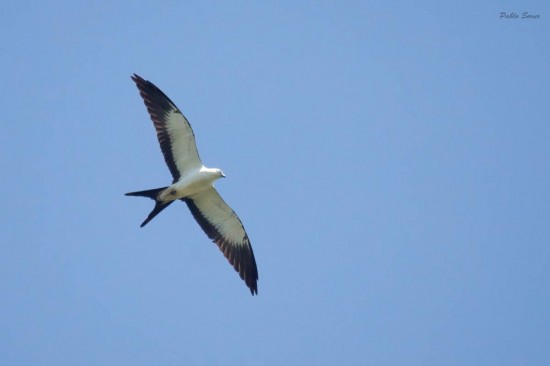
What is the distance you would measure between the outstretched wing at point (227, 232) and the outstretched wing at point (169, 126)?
881 millimetres

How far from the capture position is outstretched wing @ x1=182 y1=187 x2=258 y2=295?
53.0 ft

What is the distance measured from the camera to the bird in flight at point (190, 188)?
15.4 metres

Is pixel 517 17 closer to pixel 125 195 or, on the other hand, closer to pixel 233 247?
pixel 233 247

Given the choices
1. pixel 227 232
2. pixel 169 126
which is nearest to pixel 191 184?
pixel 169 126

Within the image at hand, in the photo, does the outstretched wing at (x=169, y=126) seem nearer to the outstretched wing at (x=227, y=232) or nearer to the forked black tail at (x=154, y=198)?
the forked black tail at (x=154, y=198)

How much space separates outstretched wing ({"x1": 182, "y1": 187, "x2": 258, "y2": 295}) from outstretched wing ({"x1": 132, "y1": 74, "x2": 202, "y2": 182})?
881 millimetres

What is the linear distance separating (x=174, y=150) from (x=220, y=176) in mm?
1089

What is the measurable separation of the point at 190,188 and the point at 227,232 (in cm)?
146

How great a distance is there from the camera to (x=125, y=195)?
581 inches

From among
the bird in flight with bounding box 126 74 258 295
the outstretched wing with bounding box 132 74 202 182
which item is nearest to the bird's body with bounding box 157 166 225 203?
the bird in flight with bounding box 126 74 258 295

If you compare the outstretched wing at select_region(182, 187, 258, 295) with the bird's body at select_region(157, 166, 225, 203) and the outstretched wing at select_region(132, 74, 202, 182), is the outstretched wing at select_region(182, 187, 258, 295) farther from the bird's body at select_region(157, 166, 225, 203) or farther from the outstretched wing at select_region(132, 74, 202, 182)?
the outstretched wing at select_region(132, 74, 202, 182)

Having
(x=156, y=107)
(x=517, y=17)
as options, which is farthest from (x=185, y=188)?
(x=517, y=17)

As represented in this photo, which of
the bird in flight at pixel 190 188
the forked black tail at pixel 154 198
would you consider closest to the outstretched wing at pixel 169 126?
the bird in flight at pixel 190 188

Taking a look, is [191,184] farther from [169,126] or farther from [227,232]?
[227,232]
